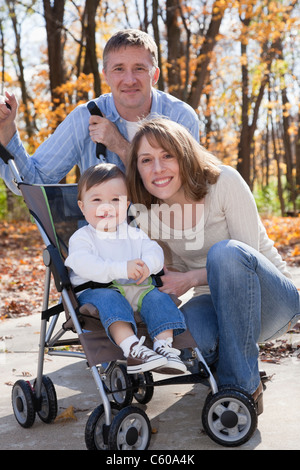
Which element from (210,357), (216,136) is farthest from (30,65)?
(210,357)

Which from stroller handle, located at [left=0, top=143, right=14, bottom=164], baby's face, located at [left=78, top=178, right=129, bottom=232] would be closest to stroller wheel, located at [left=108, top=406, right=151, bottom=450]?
A: baby's face, located at [left=78, top=178, right=129, bottom=232]

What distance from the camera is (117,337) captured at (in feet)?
7.75

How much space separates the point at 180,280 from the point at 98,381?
68 centimetres

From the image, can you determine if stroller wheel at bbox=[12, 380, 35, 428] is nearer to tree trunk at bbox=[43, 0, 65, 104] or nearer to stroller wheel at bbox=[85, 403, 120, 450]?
stroller wheel at bbox=[85, 403, 120, 450]

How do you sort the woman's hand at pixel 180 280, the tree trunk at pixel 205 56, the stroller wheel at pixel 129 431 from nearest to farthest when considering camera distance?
the stroller wheel at pixel 129 431, the woman's hand at pixel 180 280, the tree trunk at pixel 205 56

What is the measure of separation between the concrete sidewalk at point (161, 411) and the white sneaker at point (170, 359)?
0.35m

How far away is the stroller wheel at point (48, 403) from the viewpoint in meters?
2.81

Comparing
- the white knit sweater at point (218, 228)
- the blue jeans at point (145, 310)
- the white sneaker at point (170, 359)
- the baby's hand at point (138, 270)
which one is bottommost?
the white sneaker at point (170, 359)

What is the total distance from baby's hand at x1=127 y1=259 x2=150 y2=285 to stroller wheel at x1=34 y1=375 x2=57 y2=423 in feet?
2.45

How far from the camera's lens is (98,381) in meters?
2.30

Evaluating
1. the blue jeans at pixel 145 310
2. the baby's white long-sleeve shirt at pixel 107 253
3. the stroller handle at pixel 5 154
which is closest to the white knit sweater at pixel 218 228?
the baby's white long-sleeve shirt at pixel 107 253

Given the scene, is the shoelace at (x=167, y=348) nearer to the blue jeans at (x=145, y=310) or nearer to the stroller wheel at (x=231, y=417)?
the blue jeans at (x=145, y=310)

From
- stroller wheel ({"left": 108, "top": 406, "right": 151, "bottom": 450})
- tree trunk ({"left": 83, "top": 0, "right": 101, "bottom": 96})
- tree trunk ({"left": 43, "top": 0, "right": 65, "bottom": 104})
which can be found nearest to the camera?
stroller wheel ({"left": 108, "top": 406, "right": 151, "bottom": 450})

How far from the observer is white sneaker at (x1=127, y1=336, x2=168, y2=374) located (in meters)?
2.21
